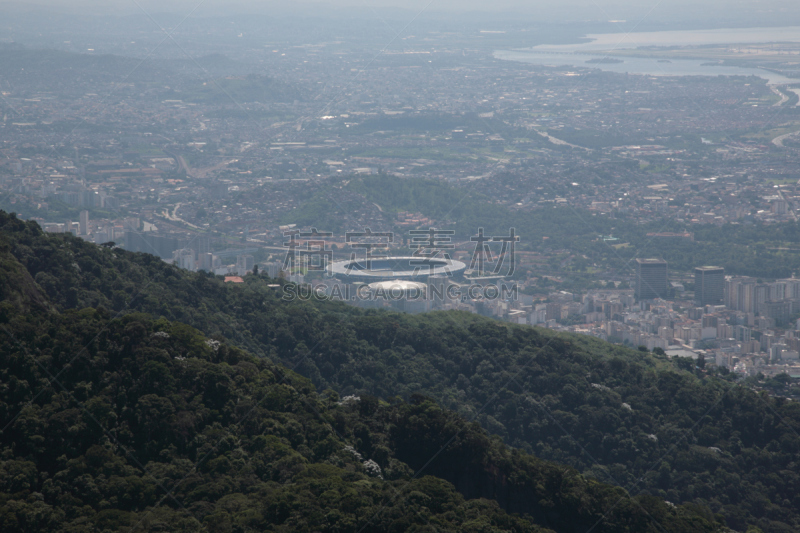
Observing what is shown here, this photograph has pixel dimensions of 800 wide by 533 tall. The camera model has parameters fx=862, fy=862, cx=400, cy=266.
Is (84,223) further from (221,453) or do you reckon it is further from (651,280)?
(221,453)

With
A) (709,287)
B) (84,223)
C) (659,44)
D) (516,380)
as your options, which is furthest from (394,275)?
(659,44)

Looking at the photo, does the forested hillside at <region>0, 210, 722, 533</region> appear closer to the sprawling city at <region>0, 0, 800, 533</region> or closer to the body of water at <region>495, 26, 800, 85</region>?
the sprawling city at <region>0, 0, 800, 533</region>

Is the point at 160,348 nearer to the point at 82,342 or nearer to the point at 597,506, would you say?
the point at 82,342

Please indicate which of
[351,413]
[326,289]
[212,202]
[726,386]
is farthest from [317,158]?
[351,413]

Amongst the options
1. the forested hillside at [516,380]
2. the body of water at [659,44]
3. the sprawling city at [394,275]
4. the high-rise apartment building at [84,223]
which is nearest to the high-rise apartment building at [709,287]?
the sprawling city at [394,275]

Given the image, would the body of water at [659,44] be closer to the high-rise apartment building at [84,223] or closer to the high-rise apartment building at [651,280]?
the high-rise apartment building at [651,280]

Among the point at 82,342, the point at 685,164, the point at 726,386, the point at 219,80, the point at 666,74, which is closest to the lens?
the point at 82,342
